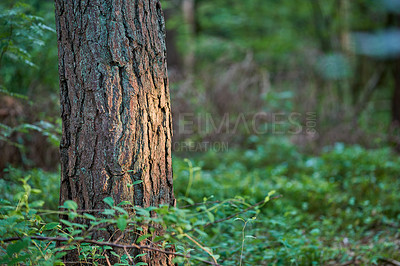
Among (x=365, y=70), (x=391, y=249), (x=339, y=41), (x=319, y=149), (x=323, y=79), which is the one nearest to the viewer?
(x=391, y=249)

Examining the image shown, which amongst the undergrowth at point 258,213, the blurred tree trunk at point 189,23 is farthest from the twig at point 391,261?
the blurred tree trunk at point 189,23

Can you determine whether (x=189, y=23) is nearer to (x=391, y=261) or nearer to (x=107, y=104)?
(x=391, y=261)

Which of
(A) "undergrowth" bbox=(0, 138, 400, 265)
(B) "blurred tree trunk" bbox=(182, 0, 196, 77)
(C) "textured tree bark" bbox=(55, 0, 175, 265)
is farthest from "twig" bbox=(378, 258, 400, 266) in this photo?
(B) "blurred tree trunk" bbox=(182, 0, 196, 77)

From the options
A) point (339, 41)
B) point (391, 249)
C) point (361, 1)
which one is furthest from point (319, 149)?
point (361, 1)

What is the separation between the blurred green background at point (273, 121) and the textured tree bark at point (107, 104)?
1.66ft

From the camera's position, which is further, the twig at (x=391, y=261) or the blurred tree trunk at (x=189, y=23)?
the blurred tree trunk at (x=189, y=23)

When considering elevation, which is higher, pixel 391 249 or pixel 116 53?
pixel 116 53

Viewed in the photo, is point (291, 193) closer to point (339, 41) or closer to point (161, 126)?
point (161, 126)

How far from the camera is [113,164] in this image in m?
1.91

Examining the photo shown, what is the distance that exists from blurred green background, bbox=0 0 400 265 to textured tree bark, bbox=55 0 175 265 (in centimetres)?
51

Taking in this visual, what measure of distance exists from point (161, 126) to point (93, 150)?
0.37 m

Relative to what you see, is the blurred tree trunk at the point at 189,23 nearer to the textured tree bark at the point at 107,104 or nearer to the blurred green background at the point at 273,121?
the blurred green background at the point at 273,121

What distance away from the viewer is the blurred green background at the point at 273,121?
3043 mm

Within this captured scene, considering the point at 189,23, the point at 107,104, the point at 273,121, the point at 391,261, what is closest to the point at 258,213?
the point at 391,261
